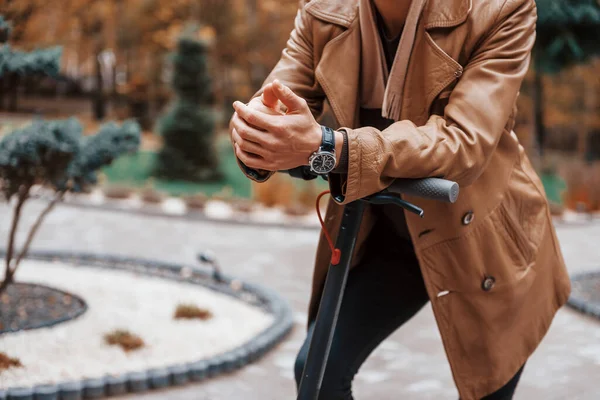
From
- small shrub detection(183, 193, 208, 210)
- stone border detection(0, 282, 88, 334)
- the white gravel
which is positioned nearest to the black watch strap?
the white gravel

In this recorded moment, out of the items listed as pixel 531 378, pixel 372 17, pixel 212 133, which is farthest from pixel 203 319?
pixel 212 133

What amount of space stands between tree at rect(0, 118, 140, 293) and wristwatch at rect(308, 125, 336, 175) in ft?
12.2

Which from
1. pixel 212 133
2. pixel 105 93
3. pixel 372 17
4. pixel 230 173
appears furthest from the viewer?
pixel 105 93

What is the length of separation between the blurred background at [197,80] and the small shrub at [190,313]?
1.66 meters

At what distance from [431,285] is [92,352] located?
3.05m

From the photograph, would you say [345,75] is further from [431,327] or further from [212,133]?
[212,133]

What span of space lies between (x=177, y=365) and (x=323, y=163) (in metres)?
3.17

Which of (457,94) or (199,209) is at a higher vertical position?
(457,94)

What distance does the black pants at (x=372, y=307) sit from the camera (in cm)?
217

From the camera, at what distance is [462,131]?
1.84 meters

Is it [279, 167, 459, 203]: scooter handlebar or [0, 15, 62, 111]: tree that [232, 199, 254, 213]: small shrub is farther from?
[279, 167, 459, 203]: scooter handlebar

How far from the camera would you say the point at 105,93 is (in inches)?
1165

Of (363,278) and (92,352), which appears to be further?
(92,352)

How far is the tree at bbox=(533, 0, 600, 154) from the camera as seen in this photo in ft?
21.9
